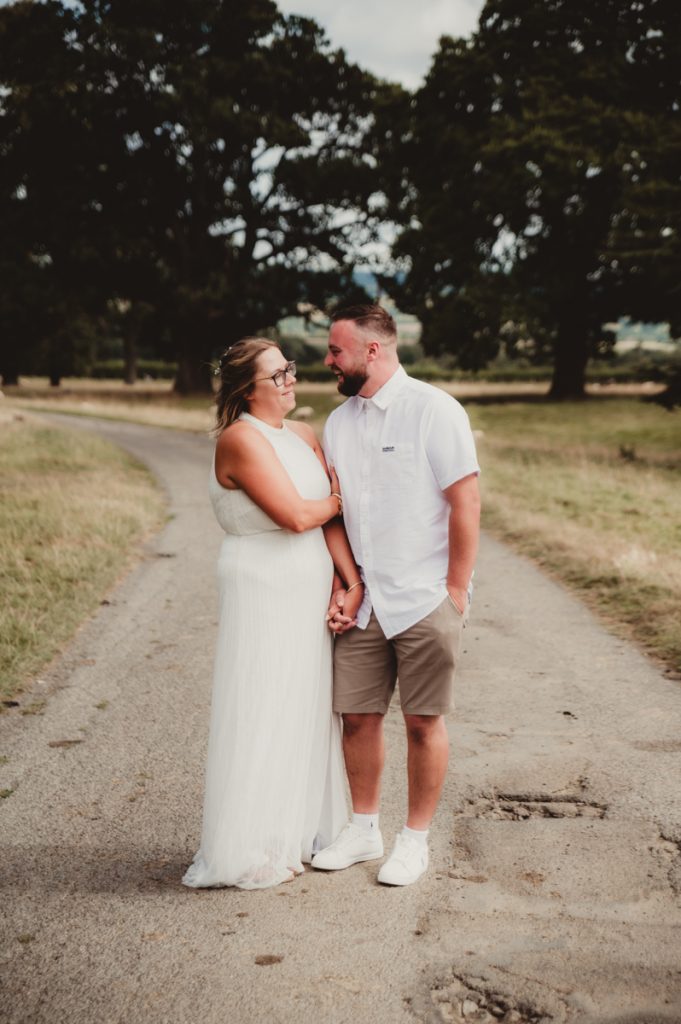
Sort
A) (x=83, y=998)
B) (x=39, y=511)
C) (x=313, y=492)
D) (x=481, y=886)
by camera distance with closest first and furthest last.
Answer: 1. (x=83, y=998)
2. (x=481, y=886)
3. (x=313, y=492)
4. (x=39, y=511)

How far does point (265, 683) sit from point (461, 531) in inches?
37.2

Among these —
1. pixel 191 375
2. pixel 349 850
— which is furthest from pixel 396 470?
pixel 191 375

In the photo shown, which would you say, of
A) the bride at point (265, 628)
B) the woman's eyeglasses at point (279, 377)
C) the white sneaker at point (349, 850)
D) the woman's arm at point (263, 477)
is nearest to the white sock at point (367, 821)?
the white sneaker at point (349, 850)

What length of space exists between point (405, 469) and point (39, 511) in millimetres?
9361

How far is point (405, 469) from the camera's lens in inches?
148

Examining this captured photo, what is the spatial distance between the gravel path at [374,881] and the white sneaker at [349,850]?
0.19 feet

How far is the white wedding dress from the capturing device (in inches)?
146

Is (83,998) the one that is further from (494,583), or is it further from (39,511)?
(39,511)

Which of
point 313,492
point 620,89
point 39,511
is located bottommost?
point 39,511

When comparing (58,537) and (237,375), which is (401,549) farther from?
(58,537)

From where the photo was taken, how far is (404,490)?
12.4 feet

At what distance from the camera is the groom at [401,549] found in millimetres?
3725

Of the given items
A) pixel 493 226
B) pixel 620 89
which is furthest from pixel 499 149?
pixel 493 226

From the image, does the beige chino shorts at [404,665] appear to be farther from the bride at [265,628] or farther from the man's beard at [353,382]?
the man's beard at [353,382]
